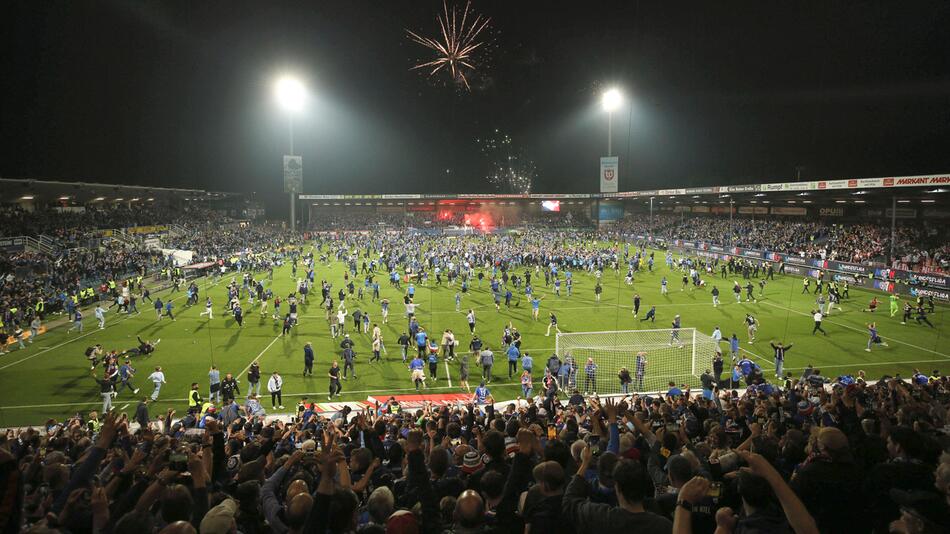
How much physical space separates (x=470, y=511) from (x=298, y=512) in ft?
3.60

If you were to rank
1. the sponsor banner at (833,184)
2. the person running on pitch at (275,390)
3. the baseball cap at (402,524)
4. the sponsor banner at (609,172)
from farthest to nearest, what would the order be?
the sponsor banner at (609,172) → the sponsor banner at (833,184) → the person running on pitch at (275,390) → the baseball cap at (402,524)

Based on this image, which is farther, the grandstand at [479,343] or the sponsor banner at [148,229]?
the sponsor banner at [148,229]

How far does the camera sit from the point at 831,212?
4616 centimetres

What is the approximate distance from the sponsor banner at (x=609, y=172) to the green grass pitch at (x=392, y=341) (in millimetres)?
12860

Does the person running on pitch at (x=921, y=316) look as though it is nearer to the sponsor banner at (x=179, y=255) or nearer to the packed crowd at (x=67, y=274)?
the packed crowd at (x=67, y=274)

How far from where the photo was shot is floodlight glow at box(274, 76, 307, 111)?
47.1 metres

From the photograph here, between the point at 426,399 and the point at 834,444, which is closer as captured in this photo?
the point at 834,444

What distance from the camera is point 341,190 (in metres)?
81.4

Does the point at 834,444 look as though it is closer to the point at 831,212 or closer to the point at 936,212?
the point at 936,212

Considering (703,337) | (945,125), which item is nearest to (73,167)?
(703,337)

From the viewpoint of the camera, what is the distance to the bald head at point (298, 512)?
3.08 meters

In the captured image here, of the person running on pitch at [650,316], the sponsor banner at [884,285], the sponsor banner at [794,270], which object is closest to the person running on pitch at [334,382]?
the person running on pitch at [650,316]

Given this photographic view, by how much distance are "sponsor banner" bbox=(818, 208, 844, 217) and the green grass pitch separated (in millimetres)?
17174

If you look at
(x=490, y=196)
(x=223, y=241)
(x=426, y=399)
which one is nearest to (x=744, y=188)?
(x=426, y=399)
